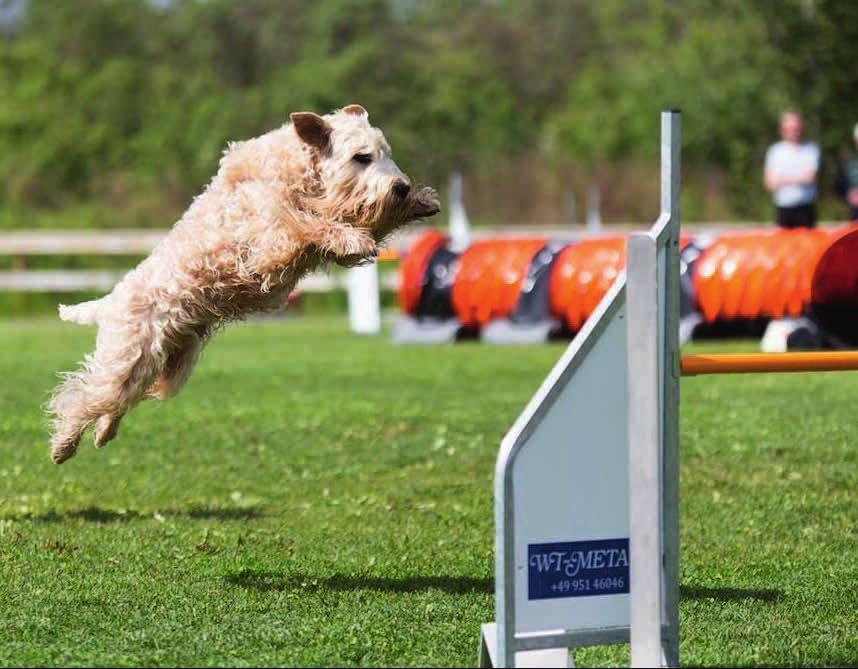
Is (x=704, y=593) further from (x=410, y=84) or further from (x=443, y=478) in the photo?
(x=410, y=84)

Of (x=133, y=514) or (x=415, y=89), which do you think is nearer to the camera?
(x=133, y=514)

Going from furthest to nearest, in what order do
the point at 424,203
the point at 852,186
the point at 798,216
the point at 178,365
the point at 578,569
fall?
the point at 798,216 < the point at 852,186 < the point at 178,365 < the point at 424,203 < the point at 578,569

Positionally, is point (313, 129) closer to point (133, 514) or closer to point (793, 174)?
point (133, 514)

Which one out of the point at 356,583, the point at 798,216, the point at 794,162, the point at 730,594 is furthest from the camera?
the point at 798,216

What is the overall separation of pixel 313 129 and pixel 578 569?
2247 millimetres

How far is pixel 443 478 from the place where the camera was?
27.3ft

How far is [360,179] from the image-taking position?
5695 millimetres

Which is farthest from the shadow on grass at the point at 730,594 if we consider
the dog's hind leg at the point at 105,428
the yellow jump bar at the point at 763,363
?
the dog's hind leg at the point at 105,428

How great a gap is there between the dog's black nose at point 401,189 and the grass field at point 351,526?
147 centimetres

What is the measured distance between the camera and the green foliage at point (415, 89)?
104 feet

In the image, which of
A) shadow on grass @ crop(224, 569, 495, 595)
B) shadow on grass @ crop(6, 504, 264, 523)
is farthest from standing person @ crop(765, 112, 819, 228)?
shadow on grass @ crop(224, 569, 495, 595)

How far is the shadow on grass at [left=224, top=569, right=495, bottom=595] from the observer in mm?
5734

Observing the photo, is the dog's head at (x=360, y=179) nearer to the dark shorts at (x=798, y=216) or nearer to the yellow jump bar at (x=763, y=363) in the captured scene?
the yellow jump bar at (x=763, y=363)

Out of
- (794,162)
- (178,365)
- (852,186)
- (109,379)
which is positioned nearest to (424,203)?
(178,365)
